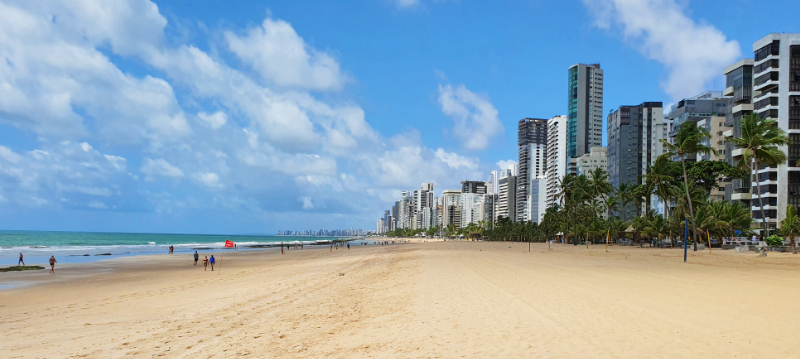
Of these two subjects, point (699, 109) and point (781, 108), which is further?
point (699, 109)

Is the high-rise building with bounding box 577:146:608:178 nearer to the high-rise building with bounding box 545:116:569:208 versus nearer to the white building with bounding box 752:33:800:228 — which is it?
the high-rise building with bounding box 545:116:569:208

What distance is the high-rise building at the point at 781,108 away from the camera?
56031 millimetres

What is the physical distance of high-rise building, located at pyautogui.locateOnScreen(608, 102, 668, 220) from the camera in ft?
405

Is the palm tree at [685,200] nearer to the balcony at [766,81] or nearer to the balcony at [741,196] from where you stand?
the balcony at [741,196]

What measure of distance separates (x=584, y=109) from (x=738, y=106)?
113 m

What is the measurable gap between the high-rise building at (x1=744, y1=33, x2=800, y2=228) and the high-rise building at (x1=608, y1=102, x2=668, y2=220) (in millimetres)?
64358

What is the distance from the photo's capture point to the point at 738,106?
64.5 metres

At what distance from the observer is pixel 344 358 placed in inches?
288

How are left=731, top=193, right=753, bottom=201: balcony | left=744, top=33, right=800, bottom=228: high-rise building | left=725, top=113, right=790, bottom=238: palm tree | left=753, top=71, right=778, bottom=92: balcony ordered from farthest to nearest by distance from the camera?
left=731, top=193, right=753, bottom=201: balcony, left=753, top=71, right=778, bottom=92: balcony, left=744, top=33, right=800, bottom=228: high-rise building, left=725, top=113, right=790, bottom=238: palm tree

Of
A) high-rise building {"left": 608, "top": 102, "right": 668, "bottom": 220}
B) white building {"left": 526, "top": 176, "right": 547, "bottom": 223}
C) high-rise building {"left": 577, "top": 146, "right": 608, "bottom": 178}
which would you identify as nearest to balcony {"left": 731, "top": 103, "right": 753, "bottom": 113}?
high-rise building {"left": 608, "top": 102, "right": 668, "bottom": 220}

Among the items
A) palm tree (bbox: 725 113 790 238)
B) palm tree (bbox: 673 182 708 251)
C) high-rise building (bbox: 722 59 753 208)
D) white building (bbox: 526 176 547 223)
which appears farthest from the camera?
white building (bbox: 526 176 547 223)

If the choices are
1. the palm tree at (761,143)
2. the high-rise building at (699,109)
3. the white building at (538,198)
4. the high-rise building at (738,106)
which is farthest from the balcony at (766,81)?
the white building at (538,198)

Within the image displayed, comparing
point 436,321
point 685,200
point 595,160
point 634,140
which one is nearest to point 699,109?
point 634,140

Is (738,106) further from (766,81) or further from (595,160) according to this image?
(595,160)
